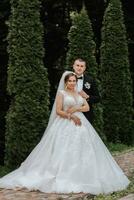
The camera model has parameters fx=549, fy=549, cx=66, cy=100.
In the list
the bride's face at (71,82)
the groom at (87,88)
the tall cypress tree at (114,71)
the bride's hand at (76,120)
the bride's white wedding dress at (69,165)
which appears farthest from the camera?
the tall cypress tree at (114,71)

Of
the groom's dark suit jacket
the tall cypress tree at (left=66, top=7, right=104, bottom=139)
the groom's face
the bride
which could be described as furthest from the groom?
the tall cypress tree at (left=66, top=7, right=104, bottom=139)

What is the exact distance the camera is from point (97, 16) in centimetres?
2142

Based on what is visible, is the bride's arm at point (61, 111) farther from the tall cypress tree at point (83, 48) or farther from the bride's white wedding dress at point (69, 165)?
the tall cypress tree at point (83, 48)

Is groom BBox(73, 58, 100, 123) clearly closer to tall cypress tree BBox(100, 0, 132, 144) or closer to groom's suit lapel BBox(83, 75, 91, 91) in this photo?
groom's suit lapel BBox(83, 75, 91, 91)

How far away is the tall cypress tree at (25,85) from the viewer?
11.6 metres

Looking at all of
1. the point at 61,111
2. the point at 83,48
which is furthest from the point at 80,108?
the point at 83,48

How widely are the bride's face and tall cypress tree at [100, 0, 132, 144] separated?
26.3 feet

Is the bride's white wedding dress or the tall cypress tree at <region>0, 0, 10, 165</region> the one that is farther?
the tall cypress tree at <region>0, 0, 10, 165</region>

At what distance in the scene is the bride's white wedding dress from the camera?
8.19m

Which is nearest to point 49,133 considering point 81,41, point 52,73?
point 81,41

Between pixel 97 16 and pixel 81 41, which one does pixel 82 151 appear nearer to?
pixel 81 41

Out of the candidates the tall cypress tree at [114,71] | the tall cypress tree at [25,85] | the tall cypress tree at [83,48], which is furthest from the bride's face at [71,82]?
the tall cypress tree at [114,71]

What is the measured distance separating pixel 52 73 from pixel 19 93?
817 cm

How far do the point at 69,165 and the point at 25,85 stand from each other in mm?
3766
